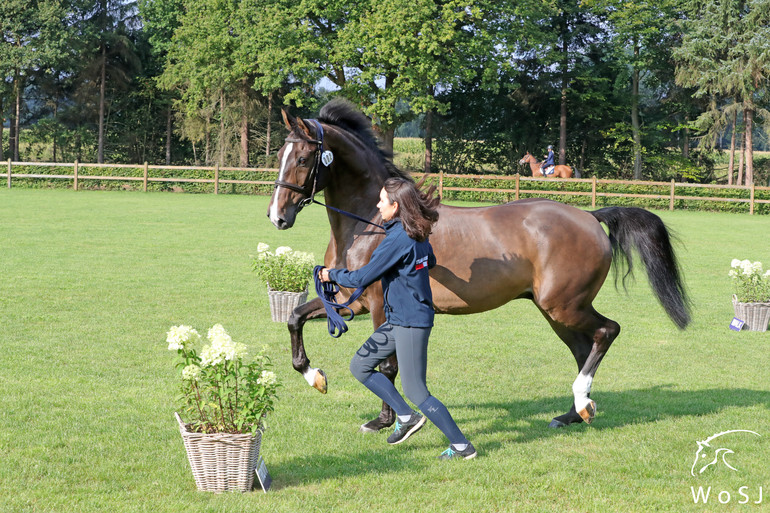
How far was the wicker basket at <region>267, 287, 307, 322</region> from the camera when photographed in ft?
34.9

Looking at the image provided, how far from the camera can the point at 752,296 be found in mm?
11023

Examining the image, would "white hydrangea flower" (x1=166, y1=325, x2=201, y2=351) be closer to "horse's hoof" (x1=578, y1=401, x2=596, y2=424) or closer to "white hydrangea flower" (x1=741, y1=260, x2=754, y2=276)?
"horse's hoof" (x1=578, y1=401, x2=596, y2=424)

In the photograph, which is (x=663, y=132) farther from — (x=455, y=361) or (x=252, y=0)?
(x=455, y=361)

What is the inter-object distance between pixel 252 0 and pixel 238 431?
43601 millimetres

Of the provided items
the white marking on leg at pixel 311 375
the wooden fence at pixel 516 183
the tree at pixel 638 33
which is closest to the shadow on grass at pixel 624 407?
the white marking on leg at pixel 311 375

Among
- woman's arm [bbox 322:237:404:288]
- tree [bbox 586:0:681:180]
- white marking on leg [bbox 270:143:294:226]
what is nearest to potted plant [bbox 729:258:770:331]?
white marking on leg [bbox 270:143:294:226]

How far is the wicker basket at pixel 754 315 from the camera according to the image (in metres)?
10.8

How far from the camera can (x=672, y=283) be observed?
727 centimetres

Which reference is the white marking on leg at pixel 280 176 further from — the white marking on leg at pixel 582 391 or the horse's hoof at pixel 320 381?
the white marking on leg at pixel 582 391

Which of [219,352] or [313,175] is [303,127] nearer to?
[313,175]

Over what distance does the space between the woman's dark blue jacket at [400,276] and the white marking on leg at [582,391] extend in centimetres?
177

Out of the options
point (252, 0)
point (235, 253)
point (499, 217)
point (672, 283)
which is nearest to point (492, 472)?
point (499, 217)

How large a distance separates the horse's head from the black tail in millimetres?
2639

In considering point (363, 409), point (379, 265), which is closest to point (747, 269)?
point (363, 409)
